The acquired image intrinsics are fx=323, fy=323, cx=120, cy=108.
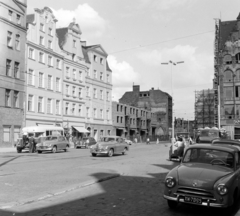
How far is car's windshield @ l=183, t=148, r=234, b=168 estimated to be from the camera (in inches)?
311

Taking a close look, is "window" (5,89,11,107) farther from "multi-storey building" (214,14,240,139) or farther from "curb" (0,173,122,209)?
"multi-storey building" (214,14,240,139)

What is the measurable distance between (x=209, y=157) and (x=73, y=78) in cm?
4727

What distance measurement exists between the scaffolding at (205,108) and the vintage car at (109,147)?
207ft

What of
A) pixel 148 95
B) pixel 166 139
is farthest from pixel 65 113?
pixel 148 95

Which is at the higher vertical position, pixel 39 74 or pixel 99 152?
pixel 39 74

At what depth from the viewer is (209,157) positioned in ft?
26.5

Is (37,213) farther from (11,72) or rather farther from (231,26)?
(231,26)

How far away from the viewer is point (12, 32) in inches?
1601

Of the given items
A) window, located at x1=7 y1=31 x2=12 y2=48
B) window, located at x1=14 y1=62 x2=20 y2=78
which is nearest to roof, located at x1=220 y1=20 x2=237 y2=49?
window, located at x1=14 y1=62 x2=20 y2=78

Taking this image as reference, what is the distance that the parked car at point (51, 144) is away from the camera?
30250 millimetres

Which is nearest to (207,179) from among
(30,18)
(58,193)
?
(58,193)

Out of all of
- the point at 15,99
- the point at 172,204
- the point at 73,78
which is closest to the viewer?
the point at 172,204

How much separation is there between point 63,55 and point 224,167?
152 ft

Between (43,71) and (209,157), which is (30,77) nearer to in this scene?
(43,71)
